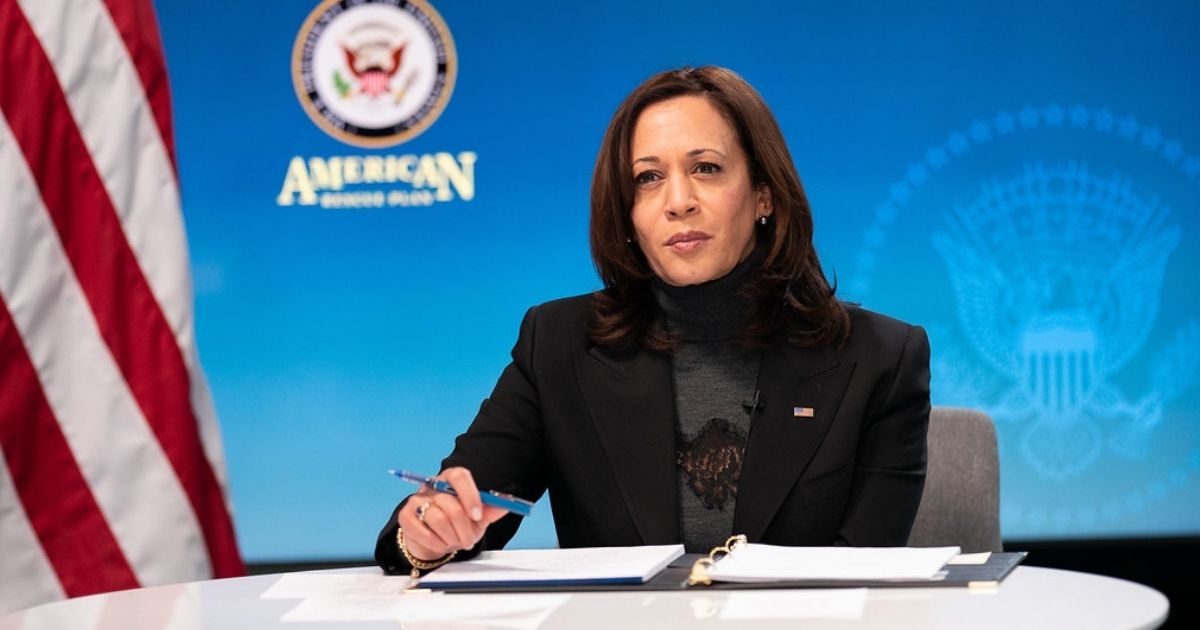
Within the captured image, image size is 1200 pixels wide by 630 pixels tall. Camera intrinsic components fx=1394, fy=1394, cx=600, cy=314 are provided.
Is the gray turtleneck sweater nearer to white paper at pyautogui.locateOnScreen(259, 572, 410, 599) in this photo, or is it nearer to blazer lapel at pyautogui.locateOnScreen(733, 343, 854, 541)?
blazer lapel at pyautogui.locateOnScreen(733, 343, 854, 541)

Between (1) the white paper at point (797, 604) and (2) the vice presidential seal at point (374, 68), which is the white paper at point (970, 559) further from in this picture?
(2) the vice presidential seal at point (374, 68)

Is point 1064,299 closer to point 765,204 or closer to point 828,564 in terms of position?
point 765,204

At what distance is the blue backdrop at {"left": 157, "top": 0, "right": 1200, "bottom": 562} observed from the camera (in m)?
4.00

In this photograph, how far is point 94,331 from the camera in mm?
2232

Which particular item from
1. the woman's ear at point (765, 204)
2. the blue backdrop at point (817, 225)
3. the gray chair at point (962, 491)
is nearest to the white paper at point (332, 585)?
the woman's ear at point (765, 204)

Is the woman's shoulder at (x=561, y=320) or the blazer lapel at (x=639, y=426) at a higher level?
the woman's shoulder at (x=561, y=320)

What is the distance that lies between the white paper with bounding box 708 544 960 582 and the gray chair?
27.4 inches

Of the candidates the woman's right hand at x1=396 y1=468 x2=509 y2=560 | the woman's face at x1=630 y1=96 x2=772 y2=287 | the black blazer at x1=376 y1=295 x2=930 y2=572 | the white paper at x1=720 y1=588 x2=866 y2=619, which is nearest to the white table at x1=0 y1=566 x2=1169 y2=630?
the white paper at x1=720 y1=588 x2=866 y2=619

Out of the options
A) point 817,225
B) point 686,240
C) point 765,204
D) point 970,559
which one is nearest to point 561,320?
point 686,240

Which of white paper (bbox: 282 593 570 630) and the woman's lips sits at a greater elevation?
the woman's lips

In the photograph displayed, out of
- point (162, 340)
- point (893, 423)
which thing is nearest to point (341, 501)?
point (162, 340)

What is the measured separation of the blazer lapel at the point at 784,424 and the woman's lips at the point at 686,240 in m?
0.20

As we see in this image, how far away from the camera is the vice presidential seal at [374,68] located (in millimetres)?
4129

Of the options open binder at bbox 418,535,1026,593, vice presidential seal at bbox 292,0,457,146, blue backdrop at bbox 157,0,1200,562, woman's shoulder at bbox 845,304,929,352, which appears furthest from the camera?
vice presidential seal at bbox 292,0,457,146
